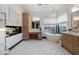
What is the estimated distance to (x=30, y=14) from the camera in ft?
34.4

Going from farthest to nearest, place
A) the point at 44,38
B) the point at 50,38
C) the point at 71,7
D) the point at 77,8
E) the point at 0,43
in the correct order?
the point at 44,38
the point at 50,38
the point at 71,7
the point at 77,8
the point at 0,43

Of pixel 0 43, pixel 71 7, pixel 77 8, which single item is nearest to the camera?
pixel 0 43

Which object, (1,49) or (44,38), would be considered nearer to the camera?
(1,49)

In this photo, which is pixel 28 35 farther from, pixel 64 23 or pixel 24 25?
pixel 64 23

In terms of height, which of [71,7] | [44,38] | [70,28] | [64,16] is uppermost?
[71,7]

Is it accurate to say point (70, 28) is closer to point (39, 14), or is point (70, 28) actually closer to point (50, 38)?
point (50, 38)

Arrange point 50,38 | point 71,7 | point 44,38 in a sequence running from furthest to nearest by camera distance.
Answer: point 44,38
point 50,38
point 71,7

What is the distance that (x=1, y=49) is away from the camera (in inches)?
173

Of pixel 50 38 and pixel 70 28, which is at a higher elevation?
pixel 70 28
